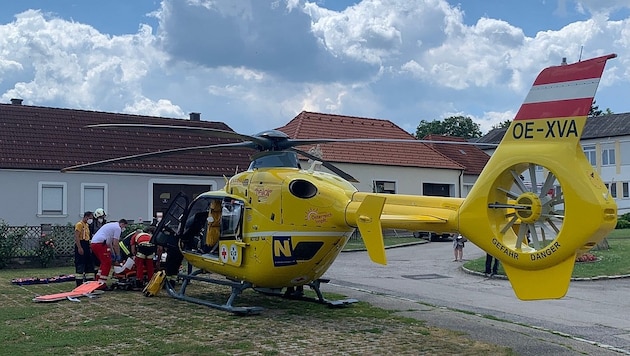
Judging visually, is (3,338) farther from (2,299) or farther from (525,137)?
(525,137)

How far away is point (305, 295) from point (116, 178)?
16.6 metres

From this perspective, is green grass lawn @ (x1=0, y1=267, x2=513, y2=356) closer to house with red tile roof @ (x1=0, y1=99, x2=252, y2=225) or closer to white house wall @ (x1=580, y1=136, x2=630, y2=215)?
house with red tile roof @ (x1=0, y1=99, x2=252, y2=225)

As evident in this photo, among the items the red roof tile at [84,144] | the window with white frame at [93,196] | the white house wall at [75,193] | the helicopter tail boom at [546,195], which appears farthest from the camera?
the window with white frame at [93,196]

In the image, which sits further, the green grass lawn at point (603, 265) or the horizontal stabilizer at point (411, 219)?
the green grass lawn at point (603, 265)

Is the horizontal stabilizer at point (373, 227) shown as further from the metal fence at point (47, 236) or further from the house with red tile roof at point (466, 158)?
the house with red tile roof at point (466, 158)

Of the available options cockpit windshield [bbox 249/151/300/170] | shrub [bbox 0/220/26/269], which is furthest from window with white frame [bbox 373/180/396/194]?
cockpit windshield [bbox 249/151/300/170]

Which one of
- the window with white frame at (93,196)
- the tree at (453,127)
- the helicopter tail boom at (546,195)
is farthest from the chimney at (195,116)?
the tree at (453,127)

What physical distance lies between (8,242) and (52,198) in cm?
587

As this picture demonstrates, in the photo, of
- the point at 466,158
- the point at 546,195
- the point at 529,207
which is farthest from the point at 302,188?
the point at 466,158

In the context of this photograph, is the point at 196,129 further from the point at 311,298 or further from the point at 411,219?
the point at 311,298

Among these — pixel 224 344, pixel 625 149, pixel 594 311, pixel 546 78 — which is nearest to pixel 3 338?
pixel 224 344

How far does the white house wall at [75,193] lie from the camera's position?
25.8m

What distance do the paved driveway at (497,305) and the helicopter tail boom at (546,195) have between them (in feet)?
5.24

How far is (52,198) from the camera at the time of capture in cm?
2683
